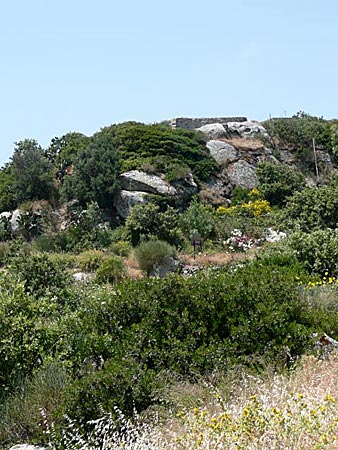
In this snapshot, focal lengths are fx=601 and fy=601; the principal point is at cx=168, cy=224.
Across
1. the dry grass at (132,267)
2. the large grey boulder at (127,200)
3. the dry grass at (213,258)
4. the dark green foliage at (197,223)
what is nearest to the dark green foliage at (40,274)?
the dry grass at (132,267)

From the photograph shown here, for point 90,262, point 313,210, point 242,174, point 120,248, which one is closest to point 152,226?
point 120,248

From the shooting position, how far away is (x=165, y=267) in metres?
14.7

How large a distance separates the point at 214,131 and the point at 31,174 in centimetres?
903

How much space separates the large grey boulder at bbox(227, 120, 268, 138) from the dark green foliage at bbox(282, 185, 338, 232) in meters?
9.13

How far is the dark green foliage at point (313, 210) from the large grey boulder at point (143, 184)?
169 inches

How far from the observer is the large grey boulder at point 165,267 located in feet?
47.5

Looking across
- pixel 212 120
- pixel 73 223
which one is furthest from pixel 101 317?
pixel 212 120

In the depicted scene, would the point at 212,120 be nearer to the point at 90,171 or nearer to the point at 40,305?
the point at 90,171

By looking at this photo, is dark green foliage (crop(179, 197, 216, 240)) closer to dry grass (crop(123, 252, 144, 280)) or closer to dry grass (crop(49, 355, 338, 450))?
dry grass (crop(123, 252, 144, 280))

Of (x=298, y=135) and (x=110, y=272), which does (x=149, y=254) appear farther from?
(x=298, y=135)

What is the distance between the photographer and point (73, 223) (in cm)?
1827

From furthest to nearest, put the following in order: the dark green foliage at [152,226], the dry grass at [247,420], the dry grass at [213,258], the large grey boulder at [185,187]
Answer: the large grey boulder at [185,187] < the dark green foliage at [152,226] < the dry grass at [213,258] < the dry grass at [247,420]

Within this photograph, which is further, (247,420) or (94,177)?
(94,177)

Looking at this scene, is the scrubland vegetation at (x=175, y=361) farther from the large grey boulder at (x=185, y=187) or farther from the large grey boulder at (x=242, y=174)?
the large grey boulder at (x=242, y=174)
